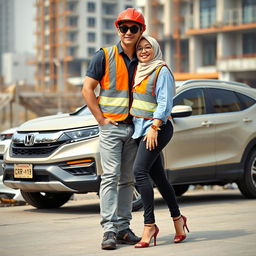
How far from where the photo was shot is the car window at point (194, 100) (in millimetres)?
10273

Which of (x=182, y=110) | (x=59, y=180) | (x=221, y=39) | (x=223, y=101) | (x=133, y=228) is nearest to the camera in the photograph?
(x=133, y=228)

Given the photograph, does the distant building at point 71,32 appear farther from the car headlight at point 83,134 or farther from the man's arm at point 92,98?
the man's arm at point 92,98

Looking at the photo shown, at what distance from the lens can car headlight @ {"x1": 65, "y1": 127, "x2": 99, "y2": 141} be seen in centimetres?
923

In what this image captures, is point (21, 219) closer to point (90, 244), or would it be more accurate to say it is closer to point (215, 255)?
point (90, 244)

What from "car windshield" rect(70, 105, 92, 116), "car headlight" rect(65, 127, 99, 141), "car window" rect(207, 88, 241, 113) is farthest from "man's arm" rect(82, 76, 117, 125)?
"car window" rect(207, 88, 241, 113)

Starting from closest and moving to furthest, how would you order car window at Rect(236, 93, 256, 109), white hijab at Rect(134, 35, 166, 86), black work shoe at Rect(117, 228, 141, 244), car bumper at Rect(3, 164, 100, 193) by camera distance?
white hijab at Rect(134, 35, 166, 86)
black work shoe at Rect(117, 228, 141, 244)
car bumper at Rect(3, 164, 100, 193)
car window at Rect(236, 93, 256, 109)

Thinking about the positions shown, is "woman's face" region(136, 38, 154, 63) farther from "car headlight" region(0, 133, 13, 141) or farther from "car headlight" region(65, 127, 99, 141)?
"car headlight" region(0, 133, 13, 141)

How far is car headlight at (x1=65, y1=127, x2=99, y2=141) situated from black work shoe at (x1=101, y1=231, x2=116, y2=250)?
271 cm

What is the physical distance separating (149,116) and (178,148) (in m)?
3.35

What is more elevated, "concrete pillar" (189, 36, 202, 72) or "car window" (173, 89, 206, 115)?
"car window" (173, 89, 206, 115)

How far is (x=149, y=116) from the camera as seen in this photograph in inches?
262

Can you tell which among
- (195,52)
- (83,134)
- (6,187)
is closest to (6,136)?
(6,187)

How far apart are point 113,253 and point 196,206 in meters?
3.93

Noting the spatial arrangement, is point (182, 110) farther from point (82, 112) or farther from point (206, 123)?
point (82, 112)
